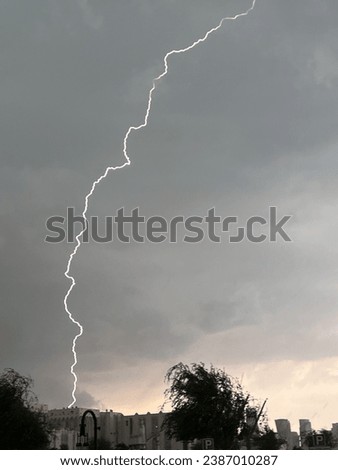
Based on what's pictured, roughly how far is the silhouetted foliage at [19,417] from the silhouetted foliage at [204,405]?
4553 millimetres

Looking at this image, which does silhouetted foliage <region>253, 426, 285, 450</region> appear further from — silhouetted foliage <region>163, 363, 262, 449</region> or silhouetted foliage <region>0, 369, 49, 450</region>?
silhouetted foliage <region>0, 369, 49, 450</region>

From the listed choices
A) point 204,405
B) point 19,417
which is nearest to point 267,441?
point 204,405

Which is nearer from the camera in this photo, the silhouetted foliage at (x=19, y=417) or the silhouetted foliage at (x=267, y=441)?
the silhouetted foliage at (x=19, y=417)

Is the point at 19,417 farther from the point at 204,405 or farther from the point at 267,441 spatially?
the point at 267,441

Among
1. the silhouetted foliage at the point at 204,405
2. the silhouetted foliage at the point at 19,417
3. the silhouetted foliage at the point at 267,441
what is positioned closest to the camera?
the silhouetted foliage at the point at 19,417

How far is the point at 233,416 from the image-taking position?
26391 mm

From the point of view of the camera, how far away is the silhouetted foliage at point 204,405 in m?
25.5

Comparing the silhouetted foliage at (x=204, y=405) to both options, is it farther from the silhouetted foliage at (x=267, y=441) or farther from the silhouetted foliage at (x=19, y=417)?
the silhouetted foliage at (x=19, y=417)

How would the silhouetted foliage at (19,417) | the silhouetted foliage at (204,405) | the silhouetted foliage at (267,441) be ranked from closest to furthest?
1. the silhouetted foliage at (19,417)
2. the silhouetted foliage at (204,405)
3. the silhouetted foliage at (267,441)

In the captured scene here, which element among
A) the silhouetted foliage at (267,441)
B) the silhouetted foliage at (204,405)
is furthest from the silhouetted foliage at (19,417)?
the silhouetted foliage at (267,441)
